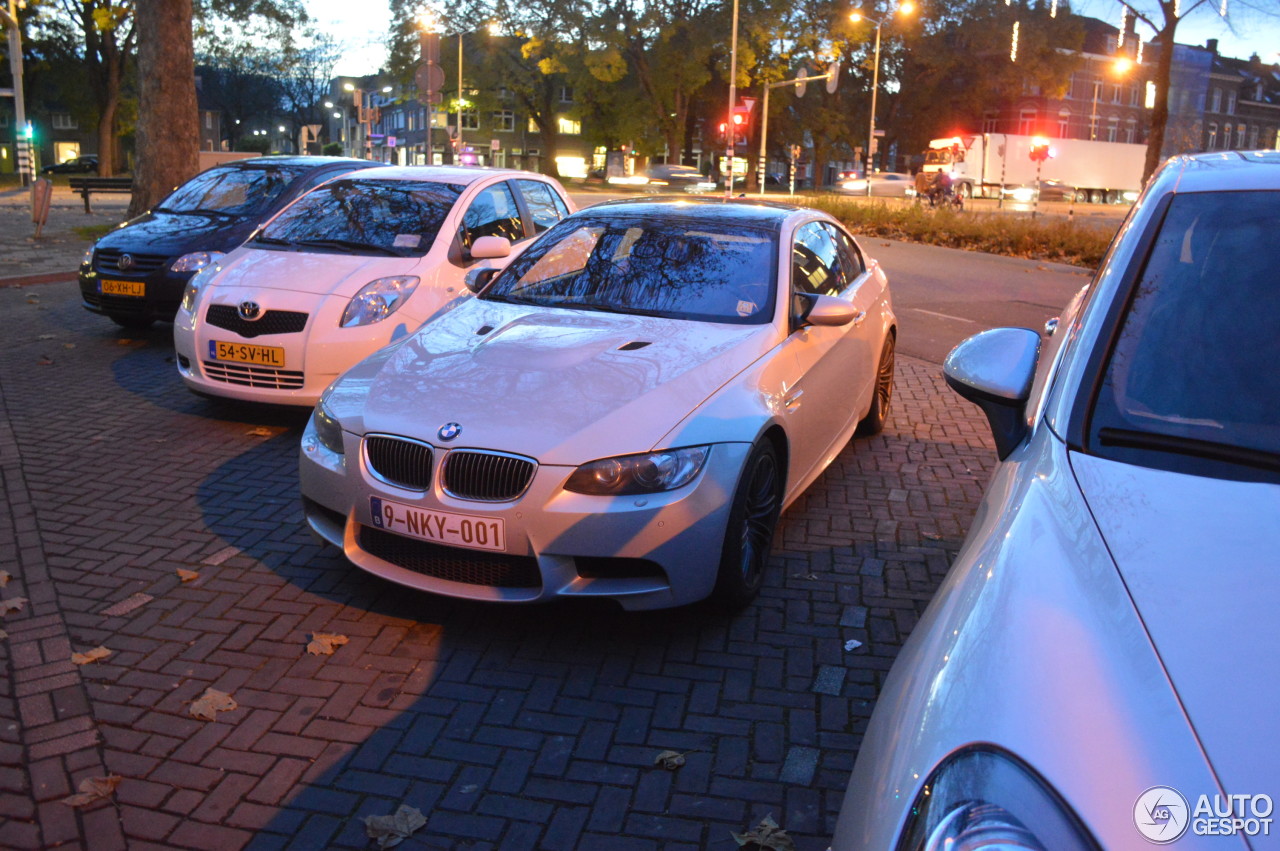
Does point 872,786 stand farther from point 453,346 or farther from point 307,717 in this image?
point 453,346

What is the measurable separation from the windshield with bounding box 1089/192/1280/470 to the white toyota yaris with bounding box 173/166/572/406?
4.69 metres

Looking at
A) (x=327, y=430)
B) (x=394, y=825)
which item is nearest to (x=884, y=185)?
(x=327, y=430)

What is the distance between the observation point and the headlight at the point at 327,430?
4.32 metres

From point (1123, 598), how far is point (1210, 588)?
12 centimetres

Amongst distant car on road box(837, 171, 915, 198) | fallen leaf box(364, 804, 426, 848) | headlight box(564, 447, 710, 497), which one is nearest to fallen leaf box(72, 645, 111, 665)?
fallen leaf box(364, 804, 426, 848)

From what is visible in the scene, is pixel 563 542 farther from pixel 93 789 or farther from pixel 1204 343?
pixel 1204 343

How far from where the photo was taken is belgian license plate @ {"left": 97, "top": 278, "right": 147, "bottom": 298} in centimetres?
939

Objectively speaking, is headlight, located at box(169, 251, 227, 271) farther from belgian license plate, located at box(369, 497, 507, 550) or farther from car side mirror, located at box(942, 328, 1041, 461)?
car side mirror, located at box(942, 328, 1041, 461)

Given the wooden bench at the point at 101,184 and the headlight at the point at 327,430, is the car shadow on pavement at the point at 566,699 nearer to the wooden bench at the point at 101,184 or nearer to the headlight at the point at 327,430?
the headlight at the point at 327,430

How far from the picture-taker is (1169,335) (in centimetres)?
246

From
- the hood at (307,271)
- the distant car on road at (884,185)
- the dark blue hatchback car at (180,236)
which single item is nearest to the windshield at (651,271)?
the hood at (307,271)

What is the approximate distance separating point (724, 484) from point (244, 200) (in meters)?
7.83

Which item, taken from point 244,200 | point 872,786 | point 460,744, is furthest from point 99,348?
point 872,786

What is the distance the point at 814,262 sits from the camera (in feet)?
19.1
